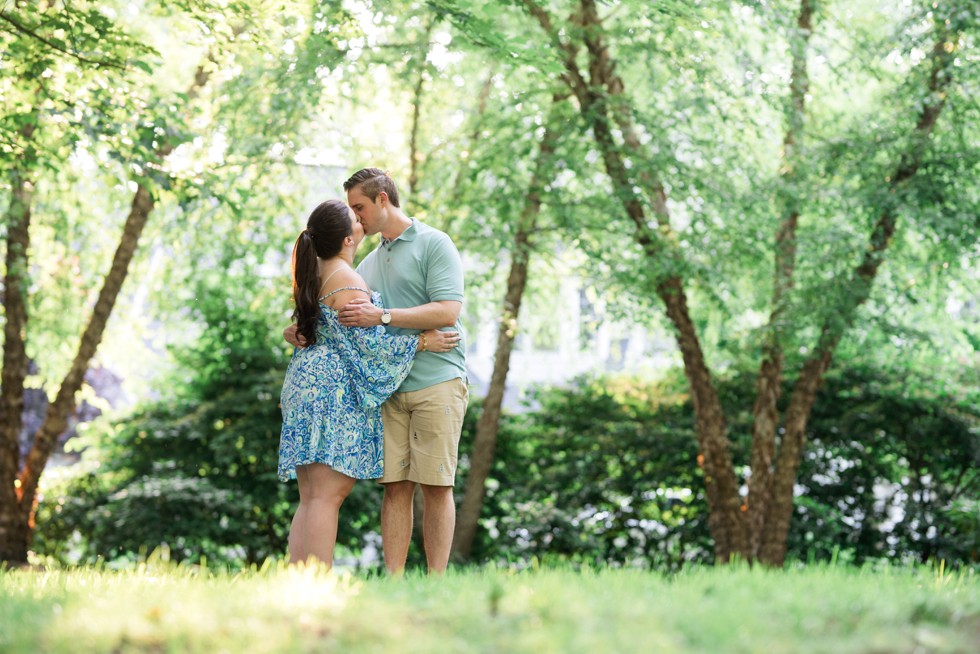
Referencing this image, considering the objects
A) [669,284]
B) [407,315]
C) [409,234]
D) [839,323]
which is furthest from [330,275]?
[839,323]

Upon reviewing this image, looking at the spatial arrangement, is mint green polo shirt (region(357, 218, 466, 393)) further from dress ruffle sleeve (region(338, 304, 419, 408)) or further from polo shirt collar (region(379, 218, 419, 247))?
dress ruffle sleeve (region(338, 304, 419, 408))

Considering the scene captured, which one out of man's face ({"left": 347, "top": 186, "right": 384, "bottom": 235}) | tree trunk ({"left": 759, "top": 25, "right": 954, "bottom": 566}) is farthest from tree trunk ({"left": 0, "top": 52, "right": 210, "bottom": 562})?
tree trunk ({"left": 759, "top": 25, "right": 954, "bottom": 566})

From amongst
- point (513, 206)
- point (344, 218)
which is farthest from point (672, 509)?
point (344, 218)

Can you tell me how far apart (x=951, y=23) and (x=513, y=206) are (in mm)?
3467

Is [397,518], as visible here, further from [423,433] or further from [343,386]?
[343,386]

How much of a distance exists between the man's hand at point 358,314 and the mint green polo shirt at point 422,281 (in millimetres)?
150

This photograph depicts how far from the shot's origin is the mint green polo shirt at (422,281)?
4.66m

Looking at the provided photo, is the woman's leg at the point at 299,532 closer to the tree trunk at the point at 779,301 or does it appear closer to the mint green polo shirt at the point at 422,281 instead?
the mint green polo shirt at the point at 422,281

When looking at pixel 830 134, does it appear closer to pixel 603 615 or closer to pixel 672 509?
pixel 672 509

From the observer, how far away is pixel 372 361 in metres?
4.50

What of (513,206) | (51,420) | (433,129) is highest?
(433,129)

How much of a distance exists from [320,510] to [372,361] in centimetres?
64

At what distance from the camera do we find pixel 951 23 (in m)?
7.58

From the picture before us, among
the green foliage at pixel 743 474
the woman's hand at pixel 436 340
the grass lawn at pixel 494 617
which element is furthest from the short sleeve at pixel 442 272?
the green foliage at pixel 743 474
